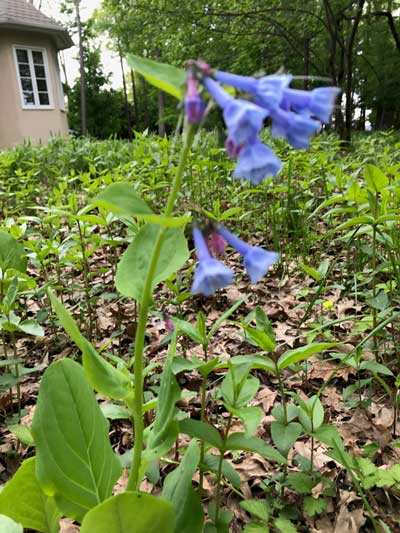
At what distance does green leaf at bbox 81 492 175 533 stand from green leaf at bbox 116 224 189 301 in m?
0.48

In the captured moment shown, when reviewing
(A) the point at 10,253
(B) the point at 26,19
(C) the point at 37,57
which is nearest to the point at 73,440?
(A) the point at 10,253

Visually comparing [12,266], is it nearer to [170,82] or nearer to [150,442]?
[150,442]

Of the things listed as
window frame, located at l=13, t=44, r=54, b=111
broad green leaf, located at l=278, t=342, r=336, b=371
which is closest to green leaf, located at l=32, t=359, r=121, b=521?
broad green leaf, located at l=278, t=342, r=336, b=371

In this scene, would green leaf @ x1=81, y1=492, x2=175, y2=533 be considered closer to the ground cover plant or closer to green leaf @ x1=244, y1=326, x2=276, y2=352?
the ground cover plant

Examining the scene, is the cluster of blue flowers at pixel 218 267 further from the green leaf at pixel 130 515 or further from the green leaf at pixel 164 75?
the green leaf at pixel 130 515

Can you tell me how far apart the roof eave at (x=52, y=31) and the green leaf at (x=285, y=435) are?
66.4ft

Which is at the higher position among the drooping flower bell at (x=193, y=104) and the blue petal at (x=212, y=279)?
the drooping flower bell at (x=193, y=104)

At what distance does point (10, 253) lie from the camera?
2178 millimetres

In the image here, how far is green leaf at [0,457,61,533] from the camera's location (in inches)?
46.7

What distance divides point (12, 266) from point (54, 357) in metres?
0.67

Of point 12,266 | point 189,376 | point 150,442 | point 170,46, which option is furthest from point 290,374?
point 170,46

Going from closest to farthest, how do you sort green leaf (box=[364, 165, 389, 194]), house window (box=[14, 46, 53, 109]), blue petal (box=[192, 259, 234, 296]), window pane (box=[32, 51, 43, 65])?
1. blue petal (box=[192, 259, 234, 296])
2. green leaf (box=[364, 165, 389, 194])
3. house window (box=[14, 46, 53, 109])
4. window pane (box=[32, 51, 43, 65])

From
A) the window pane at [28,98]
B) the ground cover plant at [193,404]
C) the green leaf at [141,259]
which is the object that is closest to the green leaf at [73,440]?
the ground cover plant at [193,404]

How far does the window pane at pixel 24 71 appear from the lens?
1814 centimetres
